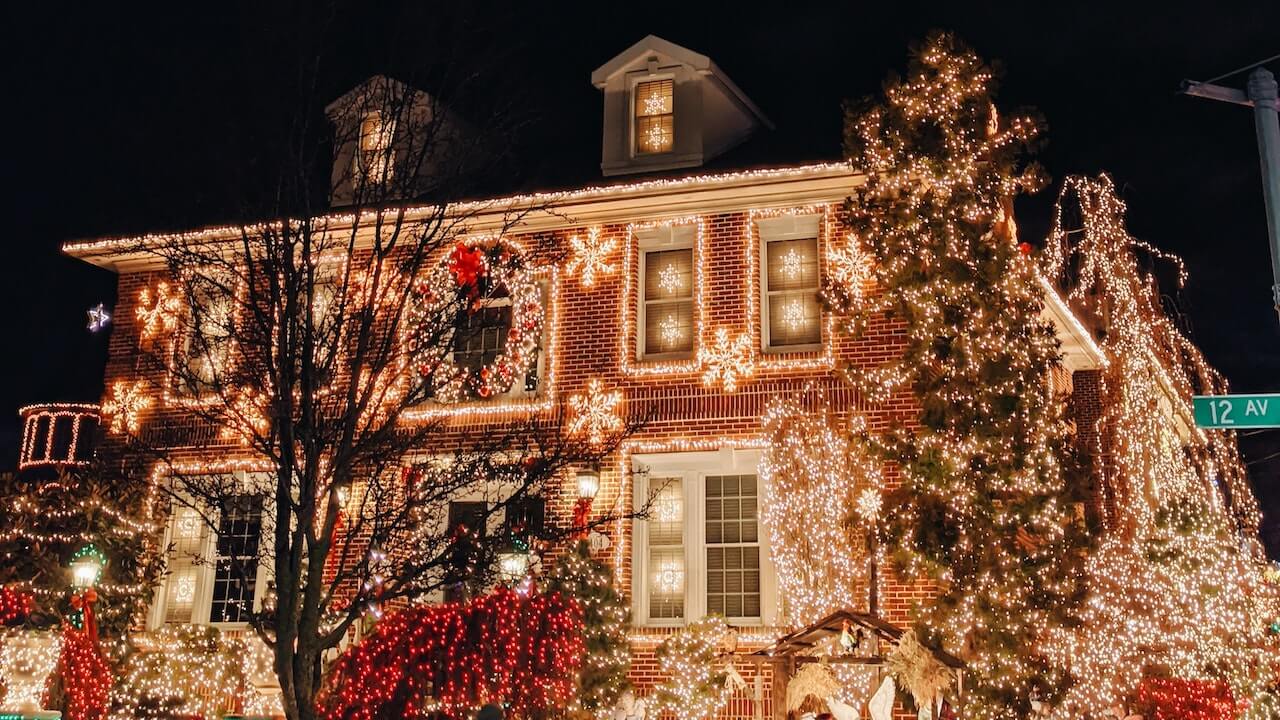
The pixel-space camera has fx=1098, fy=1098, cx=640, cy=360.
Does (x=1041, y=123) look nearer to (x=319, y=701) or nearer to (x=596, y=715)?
(x=596, y=715)

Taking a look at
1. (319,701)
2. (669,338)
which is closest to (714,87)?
(669,338)

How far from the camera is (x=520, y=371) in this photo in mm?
15047

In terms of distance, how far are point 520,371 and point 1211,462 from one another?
1042cm

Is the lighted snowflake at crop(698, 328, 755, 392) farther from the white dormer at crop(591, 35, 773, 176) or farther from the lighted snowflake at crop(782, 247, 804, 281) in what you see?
the white dormer at crop(591, 35, 773, 176)

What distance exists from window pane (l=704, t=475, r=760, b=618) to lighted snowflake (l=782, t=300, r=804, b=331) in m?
2.08

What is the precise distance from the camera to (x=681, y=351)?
49.0 feet

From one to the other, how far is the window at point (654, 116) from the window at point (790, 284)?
7.57 ft

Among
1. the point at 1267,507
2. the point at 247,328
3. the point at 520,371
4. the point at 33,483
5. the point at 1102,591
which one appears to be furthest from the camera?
the point at 1267,507

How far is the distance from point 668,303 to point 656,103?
127 inches

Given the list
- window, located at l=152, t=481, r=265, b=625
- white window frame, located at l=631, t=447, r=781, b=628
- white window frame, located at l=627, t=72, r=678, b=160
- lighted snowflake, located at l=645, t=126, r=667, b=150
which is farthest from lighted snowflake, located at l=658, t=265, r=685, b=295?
window, located at l=152, t=481, r=265, b=625

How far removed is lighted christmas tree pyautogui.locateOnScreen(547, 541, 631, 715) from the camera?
41.9ft

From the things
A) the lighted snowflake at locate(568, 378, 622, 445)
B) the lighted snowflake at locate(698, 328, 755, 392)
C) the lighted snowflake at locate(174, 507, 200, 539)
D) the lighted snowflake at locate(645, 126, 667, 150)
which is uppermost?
the lighted snowflake at locate(645, 126, 667, 150)

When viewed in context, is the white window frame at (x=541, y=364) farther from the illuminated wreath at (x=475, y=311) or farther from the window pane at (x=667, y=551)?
the window pane at (x=667, y=551)

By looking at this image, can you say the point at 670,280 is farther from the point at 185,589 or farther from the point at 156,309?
the point at 185,589
